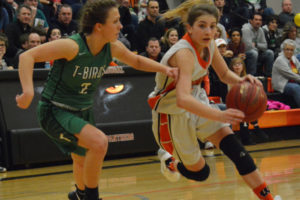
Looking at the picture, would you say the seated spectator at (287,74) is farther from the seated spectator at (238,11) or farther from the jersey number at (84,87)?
the jersey number at (84,87)

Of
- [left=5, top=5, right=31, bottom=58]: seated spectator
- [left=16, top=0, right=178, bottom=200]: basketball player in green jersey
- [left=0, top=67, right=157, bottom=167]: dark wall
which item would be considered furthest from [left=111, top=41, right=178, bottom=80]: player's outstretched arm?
[left=5, top=5, right=31, bottom=58]: seated spectator

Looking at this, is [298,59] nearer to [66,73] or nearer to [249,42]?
[249,42]

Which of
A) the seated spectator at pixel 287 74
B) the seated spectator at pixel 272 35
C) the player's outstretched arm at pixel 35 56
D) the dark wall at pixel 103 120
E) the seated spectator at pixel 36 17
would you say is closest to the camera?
the player's outstretched arm at pixel 35 56

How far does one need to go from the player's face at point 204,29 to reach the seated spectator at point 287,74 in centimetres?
548

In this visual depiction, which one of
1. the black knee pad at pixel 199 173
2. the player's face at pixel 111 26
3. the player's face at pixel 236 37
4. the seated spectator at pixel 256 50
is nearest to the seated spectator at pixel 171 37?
the player's face at pixel 236 37

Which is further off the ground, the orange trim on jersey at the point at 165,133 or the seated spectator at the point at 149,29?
the orange trim on jersey at the point at 165,133

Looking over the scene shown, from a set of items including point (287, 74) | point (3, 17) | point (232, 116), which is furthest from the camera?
point (287, 74)

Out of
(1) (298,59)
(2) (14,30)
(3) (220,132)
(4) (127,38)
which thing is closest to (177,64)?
(3) (220,132)

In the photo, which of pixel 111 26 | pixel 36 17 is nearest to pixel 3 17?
pixel 36 17

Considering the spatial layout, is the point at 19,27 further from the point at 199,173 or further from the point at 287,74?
the point at 199,173

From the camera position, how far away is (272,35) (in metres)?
11.0

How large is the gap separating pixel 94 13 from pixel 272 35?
7.83 meters

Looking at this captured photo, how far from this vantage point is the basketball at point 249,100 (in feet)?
11.6

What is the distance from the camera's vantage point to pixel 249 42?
393 inches
